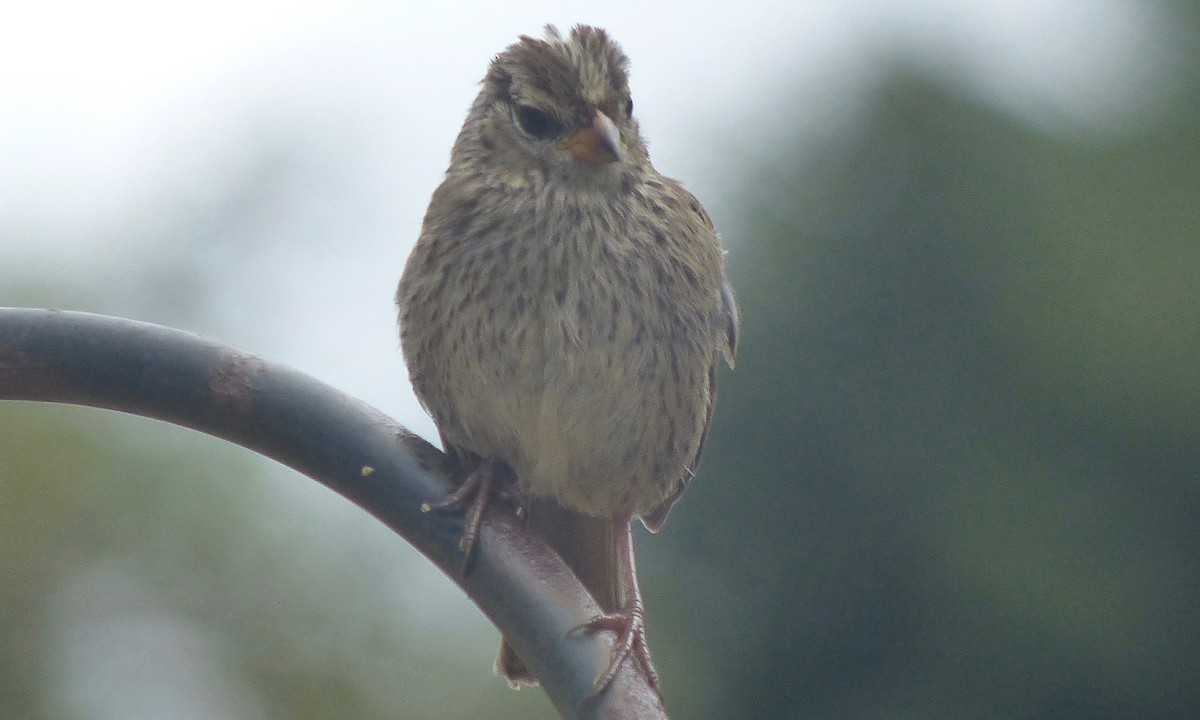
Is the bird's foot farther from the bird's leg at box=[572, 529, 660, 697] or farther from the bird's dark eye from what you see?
the bird's dark eye

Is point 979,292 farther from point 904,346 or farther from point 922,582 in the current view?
point 922,582

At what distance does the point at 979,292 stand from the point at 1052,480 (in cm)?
201

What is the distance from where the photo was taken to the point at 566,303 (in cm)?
283

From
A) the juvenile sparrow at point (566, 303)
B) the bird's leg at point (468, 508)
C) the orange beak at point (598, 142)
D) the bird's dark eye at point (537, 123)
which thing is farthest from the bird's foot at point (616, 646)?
the bird's dark eye at point (537, 123)

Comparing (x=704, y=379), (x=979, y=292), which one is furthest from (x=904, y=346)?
(x=704, y=379)

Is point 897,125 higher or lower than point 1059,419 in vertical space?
higher

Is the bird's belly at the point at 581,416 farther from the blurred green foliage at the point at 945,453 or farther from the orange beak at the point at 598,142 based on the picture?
the blurred green foliage at the point at 945,453

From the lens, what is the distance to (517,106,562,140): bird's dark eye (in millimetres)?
2873

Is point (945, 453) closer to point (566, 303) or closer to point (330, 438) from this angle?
point (566, 303)

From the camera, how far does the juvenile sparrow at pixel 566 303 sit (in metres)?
2.81

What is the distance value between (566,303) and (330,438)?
931 mm

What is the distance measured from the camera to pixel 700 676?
1283cm

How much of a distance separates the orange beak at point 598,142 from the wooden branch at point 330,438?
87 cm

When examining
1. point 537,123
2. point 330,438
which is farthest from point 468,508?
point 537,123
